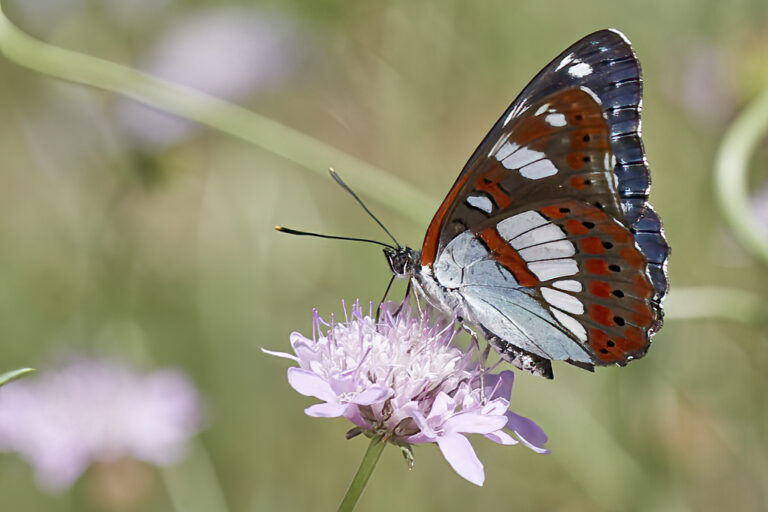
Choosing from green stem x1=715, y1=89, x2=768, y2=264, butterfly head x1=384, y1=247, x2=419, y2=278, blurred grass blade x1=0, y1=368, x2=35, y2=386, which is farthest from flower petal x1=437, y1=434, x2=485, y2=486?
green stem x1=715, y1=89, x2=768, y2=264

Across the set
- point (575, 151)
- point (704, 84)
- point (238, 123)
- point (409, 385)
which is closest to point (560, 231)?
point (575, 151)

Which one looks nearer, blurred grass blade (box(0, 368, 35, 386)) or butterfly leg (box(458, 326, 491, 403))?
blurred grass blade (box(0, 368, 35, 386))

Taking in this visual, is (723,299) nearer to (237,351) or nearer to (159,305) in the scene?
(237,351)

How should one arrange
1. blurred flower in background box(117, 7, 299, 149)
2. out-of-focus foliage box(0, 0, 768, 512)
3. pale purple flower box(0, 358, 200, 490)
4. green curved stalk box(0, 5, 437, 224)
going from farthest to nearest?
blurred flower in background box(117, 7, 299, 149) < out-of-focus foliage box(0, 0, 768, 512) < pale purple flower box(0, 358, 200, 490) < green curved stalk box(0, 5, 437, 224)

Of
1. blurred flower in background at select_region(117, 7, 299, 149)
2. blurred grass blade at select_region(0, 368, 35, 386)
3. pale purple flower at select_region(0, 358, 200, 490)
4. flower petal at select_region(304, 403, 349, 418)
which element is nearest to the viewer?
blurred grass blade at select_region(0, 368, 35, 386)

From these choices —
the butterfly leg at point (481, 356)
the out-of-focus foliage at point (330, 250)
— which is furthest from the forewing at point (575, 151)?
the out-of-focus foliage at point (330, 250)

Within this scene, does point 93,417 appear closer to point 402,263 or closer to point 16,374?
point 402,263

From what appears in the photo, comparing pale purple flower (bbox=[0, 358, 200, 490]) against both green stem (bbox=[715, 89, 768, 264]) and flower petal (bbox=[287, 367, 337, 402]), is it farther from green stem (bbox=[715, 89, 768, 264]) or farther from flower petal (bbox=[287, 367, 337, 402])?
green stem (bbox=[715, 89, 768, 264])
